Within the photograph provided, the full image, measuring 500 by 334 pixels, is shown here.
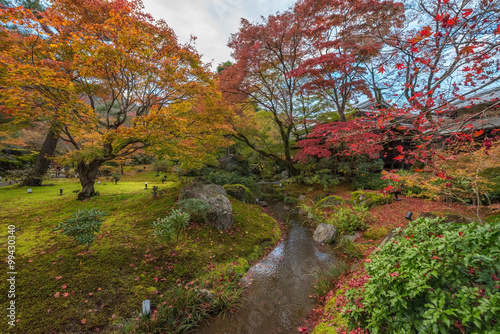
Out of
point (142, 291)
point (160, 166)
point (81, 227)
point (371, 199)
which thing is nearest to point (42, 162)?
point (160, 166)

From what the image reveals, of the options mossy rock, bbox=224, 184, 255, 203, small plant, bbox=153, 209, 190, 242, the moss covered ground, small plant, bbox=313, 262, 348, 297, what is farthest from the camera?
mossy rock, bbox=224, 184, 255, 203

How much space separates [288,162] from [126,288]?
35.1 ft

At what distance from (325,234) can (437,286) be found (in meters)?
4.26

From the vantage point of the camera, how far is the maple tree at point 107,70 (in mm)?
4104

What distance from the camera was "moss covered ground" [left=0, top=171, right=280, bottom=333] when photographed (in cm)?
280

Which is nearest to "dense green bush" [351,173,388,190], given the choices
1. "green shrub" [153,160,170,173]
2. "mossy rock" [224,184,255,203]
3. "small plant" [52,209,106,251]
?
"mossy rock" [224,184,255,203]

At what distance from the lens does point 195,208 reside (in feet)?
17.0

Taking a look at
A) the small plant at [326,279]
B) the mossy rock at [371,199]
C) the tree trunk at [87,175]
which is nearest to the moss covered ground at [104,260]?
the tree trunk at [87,175]

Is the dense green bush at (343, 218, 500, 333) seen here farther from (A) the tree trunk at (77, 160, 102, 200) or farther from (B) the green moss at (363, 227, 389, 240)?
(A) the tree trunk at (77, 160, 102, 200)

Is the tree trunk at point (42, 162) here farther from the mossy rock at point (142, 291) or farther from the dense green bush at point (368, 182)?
the dense green bush at point (368, 182)

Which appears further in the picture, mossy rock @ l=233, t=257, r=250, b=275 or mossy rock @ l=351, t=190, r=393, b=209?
mossy rock @ l=351, t=190, r=393, b=209

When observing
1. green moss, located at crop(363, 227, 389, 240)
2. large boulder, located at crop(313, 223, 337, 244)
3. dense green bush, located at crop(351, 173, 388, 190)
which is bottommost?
large boulder, located at crop(313, 223, 337, 244)

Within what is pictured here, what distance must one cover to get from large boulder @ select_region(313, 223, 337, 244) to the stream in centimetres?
21

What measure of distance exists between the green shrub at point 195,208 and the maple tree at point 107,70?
1897 millimetres
